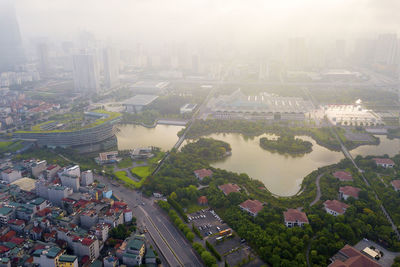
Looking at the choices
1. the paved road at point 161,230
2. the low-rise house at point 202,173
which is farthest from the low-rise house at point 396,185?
the paved road at point 161,230

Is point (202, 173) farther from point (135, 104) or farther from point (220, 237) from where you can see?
point (135, 104)

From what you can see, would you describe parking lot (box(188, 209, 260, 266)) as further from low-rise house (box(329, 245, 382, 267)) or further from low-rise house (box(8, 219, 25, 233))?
low-rise house (box(8, 219, 25, 233))

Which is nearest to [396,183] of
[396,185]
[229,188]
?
[396,185]

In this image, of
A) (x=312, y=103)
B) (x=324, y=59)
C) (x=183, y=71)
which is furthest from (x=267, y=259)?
(x=324, y=59)

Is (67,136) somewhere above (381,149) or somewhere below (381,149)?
above

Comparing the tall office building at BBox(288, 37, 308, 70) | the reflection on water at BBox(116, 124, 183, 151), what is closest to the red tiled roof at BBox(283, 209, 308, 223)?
the reflection on water at BBox(116, 124, 183, 151)
